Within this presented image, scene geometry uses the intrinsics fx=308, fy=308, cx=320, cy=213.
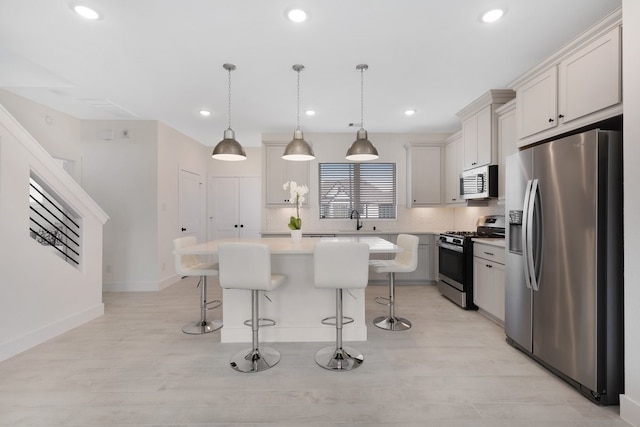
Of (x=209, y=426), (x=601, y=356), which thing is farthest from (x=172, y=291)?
(x=601, y=356)

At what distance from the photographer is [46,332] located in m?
3.01

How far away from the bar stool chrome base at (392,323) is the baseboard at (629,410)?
66.6 inches

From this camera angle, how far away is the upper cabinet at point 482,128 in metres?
3.79

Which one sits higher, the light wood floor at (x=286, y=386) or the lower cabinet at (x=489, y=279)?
the lower cabinet at (x=489, y=279)

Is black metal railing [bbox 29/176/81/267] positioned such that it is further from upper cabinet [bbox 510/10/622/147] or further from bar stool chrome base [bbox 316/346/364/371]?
upper cabinet [bbox 510/10/622/147]

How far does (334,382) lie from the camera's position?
2.27 m

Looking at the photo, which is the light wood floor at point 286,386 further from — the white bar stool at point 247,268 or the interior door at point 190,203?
the interior door at point 190,203

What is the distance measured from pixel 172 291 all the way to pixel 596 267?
16.6ft

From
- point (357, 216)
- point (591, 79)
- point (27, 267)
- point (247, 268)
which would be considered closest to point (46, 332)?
point (27, 267)

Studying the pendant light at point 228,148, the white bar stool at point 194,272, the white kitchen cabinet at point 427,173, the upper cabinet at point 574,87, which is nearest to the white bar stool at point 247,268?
the white bar stool at point 194,272

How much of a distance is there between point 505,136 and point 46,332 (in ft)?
17.5

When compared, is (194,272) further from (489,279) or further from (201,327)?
(489,279)

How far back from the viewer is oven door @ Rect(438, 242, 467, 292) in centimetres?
396

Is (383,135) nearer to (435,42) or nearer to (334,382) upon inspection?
(435,42)
